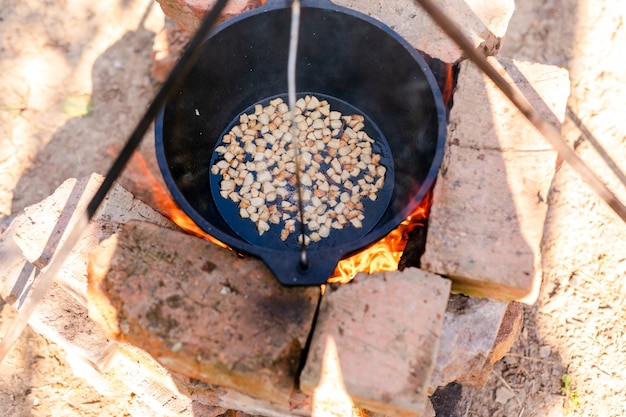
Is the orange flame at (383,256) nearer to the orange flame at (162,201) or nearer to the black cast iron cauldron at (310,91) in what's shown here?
the black cast iron cauldron at (310,91)

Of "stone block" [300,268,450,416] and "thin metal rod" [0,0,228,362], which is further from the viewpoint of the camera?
"stone block" [300,268,450,416]

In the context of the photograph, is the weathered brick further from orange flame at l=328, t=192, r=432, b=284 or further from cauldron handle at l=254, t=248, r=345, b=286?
cauldron handle at l=254, t=248, r=345, b=286

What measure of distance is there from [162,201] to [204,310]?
696 mm

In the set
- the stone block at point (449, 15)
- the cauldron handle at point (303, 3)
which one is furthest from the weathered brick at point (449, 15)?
the cauldron handle at point (303, 3)

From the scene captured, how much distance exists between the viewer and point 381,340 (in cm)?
158

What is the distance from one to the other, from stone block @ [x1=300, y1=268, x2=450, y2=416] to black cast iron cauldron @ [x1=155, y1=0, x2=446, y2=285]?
0.65 feet

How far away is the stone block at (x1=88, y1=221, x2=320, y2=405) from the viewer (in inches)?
60.8

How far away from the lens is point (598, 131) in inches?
110

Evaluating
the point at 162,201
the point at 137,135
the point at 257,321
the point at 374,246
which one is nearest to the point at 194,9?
the point at 162,201

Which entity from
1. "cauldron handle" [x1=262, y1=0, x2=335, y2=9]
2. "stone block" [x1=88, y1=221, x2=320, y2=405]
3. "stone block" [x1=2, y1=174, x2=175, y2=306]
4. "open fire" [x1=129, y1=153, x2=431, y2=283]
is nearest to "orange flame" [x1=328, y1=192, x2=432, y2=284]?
"open fire" [x1=129, y1=153, x2=431, y2=283]

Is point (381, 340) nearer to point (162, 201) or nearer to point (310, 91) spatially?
point (162, 201)

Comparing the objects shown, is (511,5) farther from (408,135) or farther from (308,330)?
(308,330)

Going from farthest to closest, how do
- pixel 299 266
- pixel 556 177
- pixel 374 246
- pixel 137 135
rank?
pixel 556 177, pixel 374 246, pixel 299 266, pixel 137 135

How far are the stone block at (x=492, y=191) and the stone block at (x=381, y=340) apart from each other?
0.45ft
